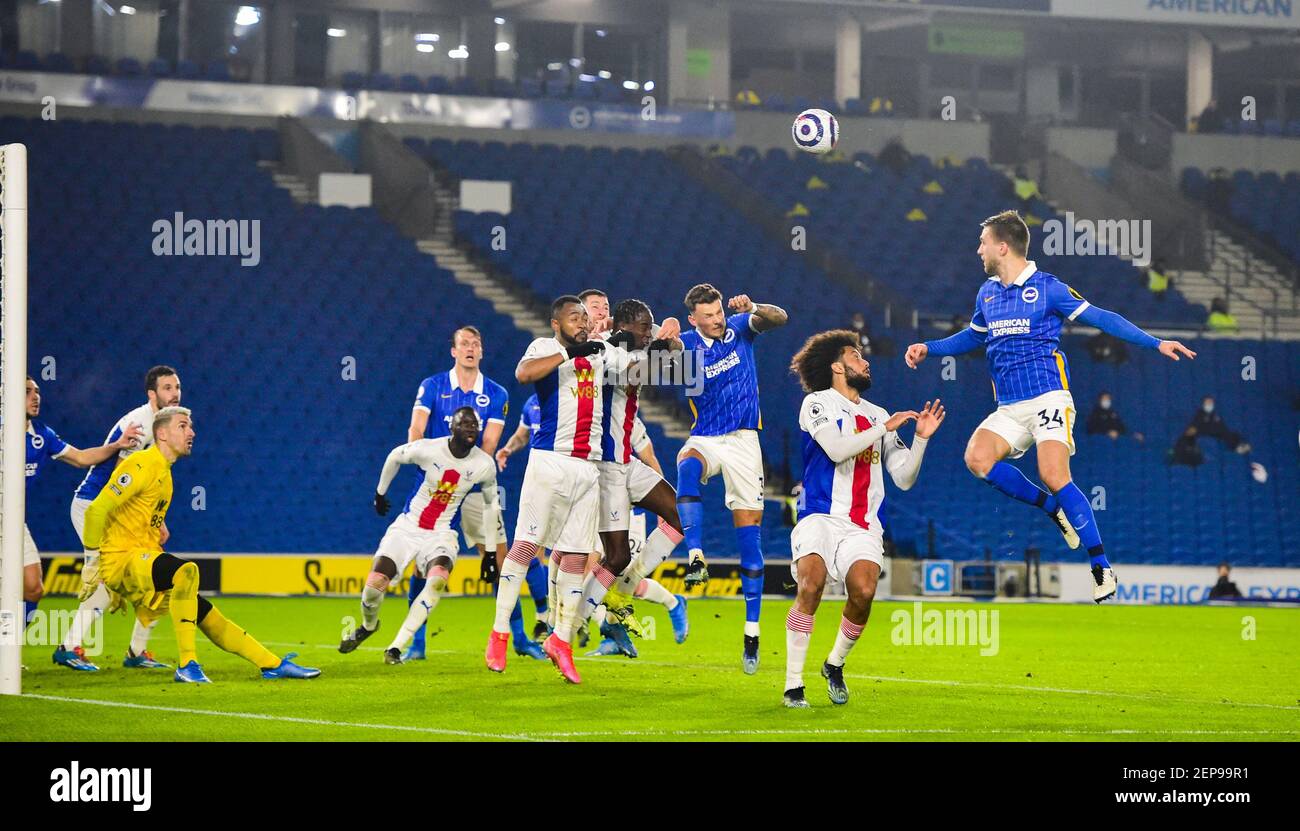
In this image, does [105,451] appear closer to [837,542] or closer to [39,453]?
[39,453]

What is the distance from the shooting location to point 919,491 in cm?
2488

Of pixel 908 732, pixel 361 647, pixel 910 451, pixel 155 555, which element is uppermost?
pixel 910 451

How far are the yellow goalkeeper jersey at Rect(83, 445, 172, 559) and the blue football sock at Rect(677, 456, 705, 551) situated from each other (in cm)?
396

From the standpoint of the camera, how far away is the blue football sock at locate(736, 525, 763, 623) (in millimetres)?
12086

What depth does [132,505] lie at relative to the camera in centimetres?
1074

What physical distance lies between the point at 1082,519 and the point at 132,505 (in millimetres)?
6240

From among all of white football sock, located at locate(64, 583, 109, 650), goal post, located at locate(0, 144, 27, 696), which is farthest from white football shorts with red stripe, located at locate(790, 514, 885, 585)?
white football sock, located at locate(64, 583, 109, 650)

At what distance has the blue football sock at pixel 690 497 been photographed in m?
12.9

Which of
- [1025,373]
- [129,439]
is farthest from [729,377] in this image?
Result: [129,439]

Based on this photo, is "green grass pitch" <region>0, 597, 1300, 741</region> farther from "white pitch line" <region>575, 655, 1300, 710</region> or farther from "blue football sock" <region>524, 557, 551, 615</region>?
"blue football sock" <region>524, 557, 551, 615</region>

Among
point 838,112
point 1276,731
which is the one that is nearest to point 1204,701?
point 1276,731

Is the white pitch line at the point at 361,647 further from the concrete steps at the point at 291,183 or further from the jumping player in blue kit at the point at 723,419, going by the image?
the concrete steps at the point at 291,183

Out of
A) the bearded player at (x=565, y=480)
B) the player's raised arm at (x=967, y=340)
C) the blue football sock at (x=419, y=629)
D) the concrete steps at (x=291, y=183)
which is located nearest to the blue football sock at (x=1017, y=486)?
the player's raised arm at (x=967, y=340)

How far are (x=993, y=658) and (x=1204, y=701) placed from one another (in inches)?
125
